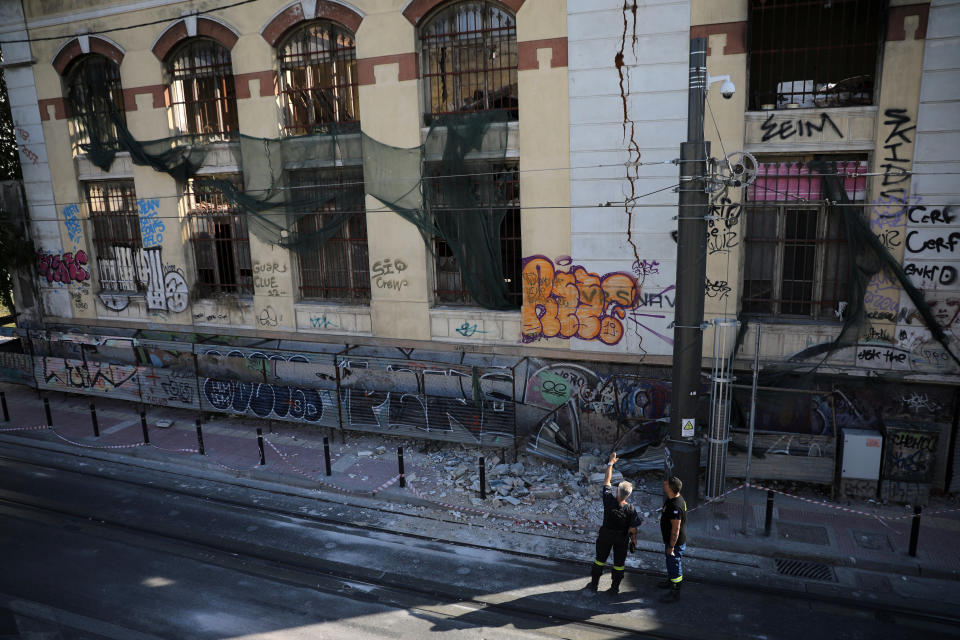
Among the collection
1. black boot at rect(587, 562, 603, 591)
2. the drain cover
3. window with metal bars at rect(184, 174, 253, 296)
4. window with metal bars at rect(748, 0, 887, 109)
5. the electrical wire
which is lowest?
the drain cover

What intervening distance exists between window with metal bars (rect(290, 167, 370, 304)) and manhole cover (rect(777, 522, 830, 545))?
9.25m

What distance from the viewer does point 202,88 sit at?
14.9 meters

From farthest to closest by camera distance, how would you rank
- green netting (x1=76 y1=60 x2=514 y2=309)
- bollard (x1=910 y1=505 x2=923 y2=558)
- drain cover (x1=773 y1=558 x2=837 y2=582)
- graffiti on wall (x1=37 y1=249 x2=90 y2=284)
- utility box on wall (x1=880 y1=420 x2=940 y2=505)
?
graffiti on wall (x1=37 y1=249 x2=90 y2=284) < green netting (x1=76 y1=60 x2=514 y2=309) < utility box on wall (x1=880 y1=420 x2=940 y2=505) < bollard (x1=910 y1=505 x2=923 y2=558) < drain cover (x1=773 y1=558 x2=837 y2=582)

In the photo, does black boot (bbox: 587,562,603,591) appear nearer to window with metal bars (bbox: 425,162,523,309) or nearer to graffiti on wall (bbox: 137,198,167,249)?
window with metal bars (bbox: 425,162,523,309)

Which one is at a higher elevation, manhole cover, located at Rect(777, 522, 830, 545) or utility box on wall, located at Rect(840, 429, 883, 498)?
utility box on wall, located at Rect(840, 429, 883, 498)

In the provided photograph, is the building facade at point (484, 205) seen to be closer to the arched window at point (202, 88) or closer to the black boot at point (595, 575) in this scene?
the arched window at point (202, 88)

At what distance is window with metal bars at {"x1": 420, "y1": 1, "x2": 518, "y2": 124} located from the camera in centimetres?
1209

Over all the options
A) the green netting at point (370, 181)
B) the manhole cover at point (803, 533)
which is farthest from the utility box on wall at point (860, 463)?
the green netting at point (370, 181)

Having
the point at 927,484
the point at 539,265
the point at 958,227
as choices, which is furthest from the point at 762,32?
the point at 927,484

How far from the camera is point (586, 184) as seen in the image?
11.6 metres

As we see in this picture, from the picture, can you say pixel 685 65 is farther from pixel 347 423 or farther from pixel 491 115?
pixel 347 423

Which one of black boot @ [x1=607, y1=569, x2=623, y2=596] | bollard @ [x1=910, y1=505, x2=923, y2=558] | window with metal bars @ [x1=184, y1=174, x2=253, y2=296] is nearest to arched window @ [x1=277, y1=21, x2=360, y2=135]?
window with metal bars @ [x1=184, y1=174, x2=253, y2=296]

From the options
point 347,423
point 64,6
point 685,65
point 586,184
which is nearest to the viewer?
point 685,65

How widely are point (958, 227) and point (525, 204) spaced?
23.1 feet
